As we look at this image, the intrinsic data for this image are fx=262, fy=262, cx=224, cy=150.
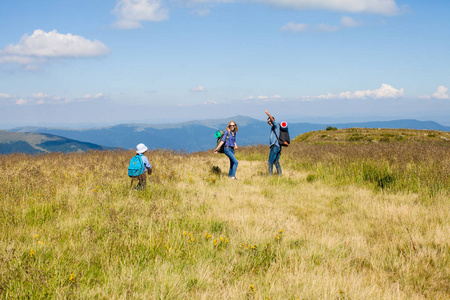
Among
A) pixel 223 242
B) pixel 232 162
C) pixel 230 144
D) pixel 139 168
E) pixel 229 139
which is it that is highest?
pixel 229 139

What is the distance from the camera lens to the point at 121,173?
8750 mm

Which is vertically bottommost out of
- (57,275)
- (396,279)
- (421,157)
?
(396,279)

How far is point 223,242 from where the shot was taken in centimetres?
366

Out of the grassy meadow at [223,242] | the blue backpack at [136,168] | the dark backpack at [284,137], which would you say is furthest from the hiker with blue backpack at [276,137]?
the blue backpack at [136,168]

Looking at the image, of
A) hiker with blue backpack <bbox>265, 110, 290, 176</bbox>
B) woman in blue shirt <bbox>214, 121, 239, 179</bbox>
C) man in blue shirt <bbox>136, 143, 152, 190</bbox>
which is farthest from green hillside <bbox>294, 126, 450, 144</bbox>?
Answer: man in blue shirt <bbox>136, 143, 152, 190</bbox>

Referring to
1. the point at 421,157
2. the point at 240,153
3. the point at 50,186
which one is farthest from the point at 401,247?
the point at 240,153

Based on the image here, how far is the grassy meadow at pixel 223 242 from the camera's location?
260cm

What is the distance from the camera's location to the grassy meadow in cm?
260

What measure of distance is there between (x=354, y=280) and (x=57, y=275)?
3052 millimetres

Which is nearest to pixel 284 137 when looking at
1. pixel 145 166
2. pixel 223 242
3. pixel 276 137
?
pixel 276 137

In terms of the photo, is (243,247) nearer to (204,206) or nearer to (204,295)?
(204,295)

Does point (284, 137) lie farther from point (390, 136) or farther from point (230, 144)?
point (390, 136)

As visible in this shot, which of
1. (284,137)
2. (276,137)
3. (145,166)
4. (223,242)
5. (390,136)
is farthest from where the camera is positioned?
(390,136)

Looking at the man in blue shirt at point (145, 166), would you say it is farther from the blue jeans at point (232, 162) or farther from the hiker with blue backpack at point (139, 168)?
the blue jeans at point (232, 162)
